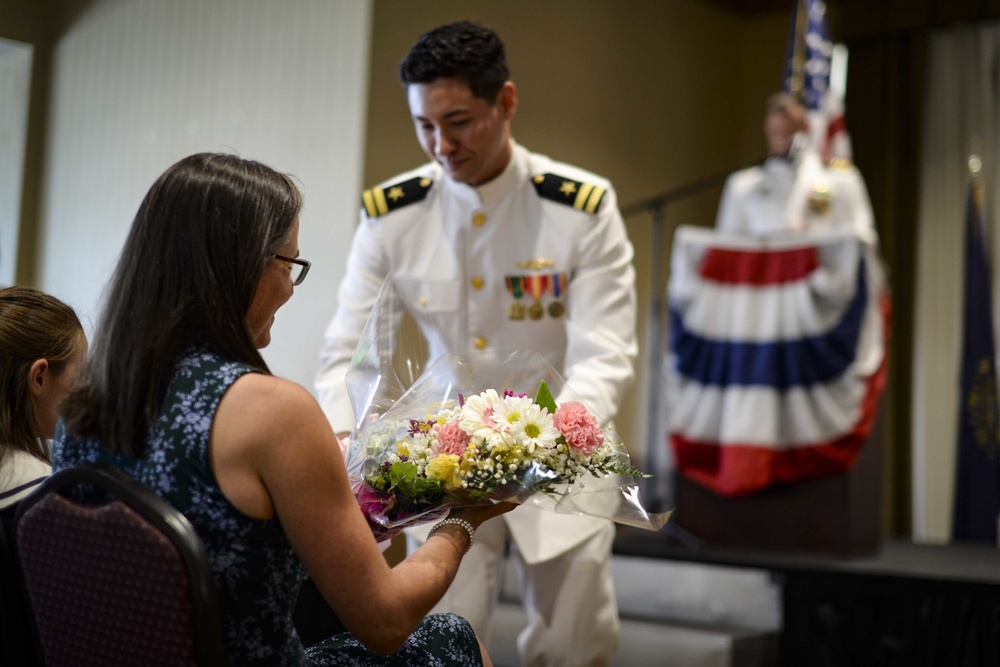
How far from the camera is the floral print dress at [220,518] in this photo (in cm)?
113

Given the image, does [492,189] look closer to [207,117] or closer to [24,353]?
[24,353]

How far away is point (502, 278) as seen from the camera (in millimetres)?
2400

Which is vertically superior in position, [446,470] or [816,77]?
[816,77]

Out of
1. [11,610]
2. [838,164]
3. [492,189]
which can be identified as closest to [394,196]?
[492,189]

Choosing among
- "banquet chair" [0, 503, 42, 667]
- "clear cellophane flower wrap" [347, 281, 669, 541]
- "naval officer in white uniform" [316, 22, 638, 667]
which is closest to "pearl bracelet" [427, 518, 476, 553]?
"clear cellophane flower wrap" [347, 281, 669, 541]

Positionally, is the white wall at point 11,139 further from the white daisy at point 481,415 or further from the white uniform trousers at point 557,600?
the white daisy at point 481,415

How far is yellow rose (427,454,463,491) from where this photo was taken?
134 centimetres

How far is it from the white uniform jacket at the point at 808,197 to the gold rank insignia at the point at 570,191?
7.88 ft

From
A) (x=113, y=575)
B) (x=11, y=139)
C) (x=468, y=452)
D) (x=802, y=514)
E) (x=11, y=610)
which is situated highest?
(x=11, y=139)

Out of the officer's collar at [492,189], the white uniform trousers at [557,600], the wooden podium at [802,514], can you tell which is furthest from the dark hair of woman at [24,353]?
the wooden podium at [802,514]

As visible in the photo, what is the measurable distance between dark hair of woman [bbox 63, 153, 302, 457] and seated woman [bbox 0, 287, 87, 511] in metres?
0.42

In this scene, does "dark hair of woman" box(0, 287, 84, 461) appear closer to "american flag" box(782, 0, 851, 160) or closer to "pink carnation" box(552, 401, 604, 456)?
"pink carnation" box(552, 401, 604, 456)

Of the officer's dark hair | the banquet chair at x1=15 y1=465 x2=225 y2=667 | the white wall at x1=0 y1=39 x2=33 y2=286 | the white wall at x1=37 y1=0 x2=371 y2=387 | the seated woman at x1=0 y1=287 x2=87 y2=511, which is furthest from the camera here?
the white wall at x1=37 y1=0 x2=371 y2=387

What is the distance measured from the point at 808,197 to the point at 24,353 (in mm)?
3872
